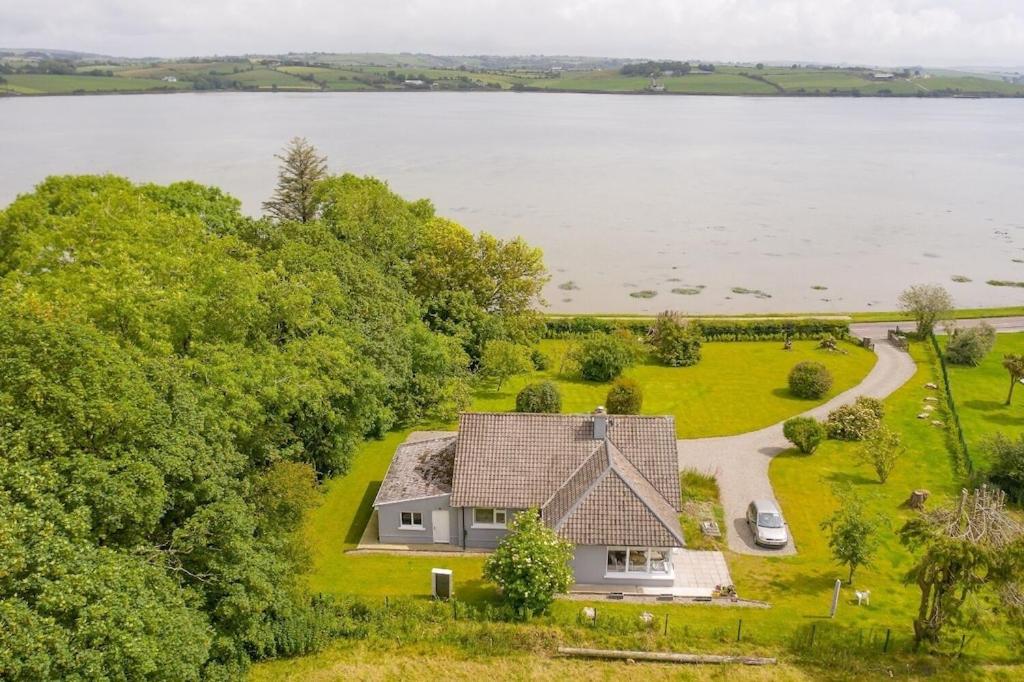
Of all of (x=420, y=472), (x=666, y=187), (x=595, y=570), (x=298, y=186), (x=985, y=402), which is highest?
(x=298, y=186)

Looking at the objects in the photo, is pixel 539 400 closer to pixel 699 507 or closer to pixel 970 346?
pixel 699 507

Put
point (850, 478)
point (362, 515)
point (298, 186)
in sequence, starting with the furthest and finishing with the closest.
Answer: point (298, 186) < point (850, 478) < point (362, 515)

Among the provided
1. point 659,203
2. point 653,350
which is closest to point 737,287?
point 653,350

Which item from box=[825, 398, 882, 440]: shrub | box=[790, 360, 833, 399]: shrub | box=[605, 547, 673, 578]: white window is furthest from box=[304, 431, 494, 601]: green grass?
box=[790, 360, 833, 399]: shrub

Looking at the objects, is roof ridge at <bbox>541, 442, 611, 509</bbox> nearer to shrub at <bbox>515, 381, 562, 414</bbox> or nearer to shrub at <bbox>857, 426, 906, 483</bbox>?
shrub at <bbox>515, 381, 562, 414</bbox>

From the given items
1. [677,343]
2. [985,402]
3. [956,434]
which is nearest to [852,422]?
[956,434]

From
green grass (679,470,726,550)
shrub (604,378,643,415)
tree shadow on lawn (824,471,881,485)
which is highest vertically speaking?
shrub (604,378,643,415)
